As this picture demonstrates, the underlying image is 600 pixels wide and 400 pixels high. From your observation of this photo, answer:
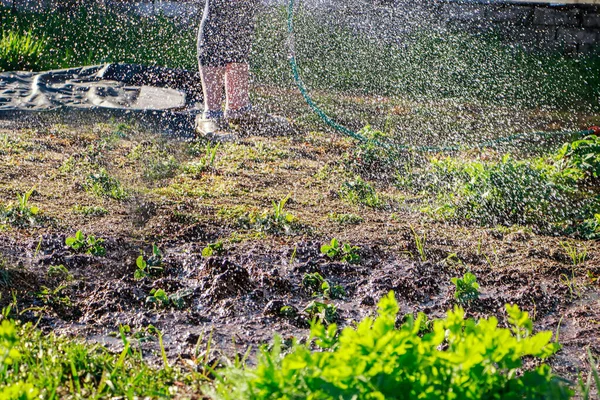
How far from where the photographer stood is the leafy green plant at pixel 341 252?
2.91m

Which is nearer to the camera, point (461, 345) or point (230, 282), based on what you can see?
point (461, 345)

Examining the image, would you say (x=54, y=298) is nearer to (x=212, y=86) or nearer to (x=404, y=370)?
(x=404, y=370)

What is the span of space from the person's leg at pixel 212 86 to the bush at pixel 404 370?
156 inches

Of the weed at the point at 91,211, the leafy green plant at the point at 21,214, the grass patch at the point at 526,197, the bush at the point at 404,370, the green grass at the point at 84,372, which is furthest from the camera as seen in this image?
the grass patch at the point at 526,197

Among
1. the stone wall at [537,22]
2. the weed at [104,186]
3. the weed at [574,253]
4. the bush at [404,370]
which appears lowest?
the weed at [574,253]

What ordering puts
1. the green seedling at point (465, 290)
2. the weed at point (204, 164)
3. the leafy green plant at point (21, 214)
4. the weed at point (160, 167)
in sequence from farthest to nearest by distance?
1. the weed at point (204, 164)
2. the weed at point (160, 167)
3. the leafy green plant at point (21, 214)
4. the green seedling at point (465, 290)

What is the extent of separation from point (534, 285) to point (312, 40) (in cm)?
659

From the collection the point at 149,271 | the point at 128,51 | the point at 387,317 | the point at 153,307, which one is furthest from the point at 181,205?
the point at 128,51

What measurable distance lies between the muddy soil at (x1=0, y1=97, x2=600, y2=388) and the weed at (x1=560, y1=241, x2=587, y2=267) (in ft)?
0.16

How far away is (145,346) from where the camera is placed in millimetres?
2209

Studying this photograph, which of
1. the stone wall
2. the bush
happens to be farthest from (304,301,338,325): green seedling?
the stone wall

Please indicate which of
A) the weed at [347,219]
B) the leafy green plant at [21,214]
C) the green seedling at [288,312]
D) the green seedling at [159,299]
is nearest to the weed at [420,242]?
the weed at [347,219]

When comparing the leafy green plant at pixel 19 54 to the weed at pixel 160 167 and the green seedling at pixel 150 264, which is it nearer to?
the weed at pixel 160 167

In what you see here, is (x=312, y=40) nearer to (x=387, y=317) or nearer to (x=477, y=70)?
(x=477, y=70)
